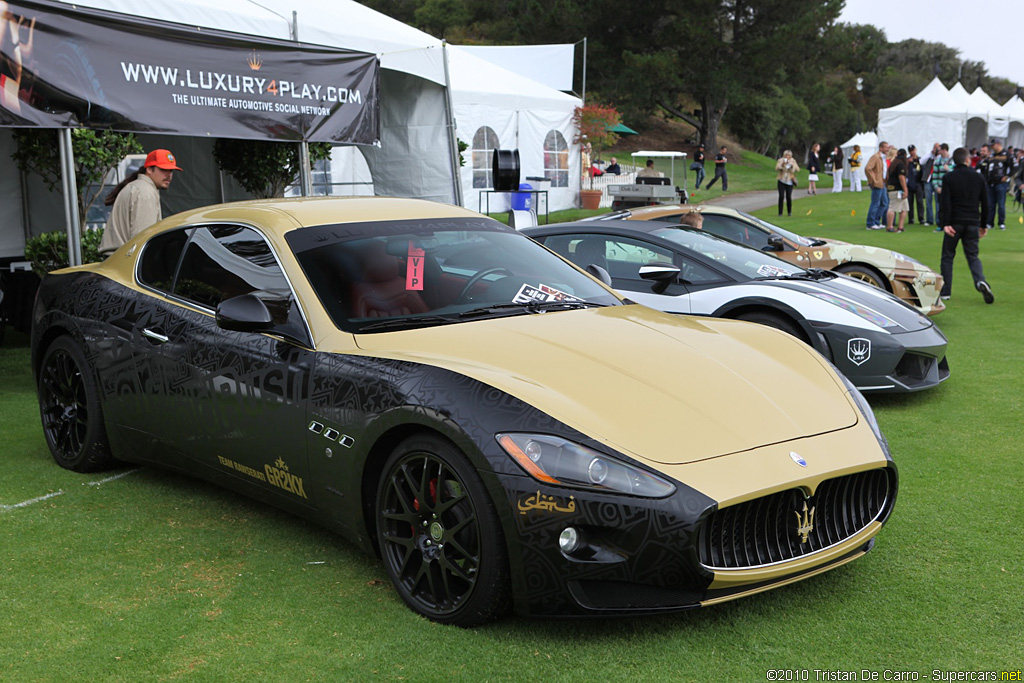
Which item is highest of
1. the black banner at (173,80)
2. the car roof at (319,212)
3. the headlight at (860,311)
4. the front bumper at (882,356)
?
the black banner at (173,80)

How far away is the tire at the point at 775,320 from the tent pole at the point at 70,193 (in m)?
5.32

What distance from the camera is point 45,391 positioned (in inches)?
216

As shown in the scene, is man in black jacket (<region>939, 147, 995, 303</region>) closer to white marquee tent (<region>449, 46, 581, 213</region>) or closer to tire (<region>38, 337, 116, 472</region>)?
tire (<region>38, 337, 116, 472</region>)

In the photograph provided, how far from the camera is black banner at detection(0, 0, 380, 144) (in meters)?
7.22

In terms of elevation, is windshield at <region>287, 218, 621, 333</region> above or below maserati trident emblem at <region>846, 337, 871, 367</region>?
above

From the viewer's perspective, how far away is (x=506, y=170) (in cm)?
1417

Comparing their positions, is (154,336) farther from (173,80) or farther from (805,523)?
(173,80)

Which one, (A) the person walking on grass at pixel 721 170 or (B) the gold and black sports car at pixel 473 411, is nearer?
(B) the gold and black sports car at pixel 473 411

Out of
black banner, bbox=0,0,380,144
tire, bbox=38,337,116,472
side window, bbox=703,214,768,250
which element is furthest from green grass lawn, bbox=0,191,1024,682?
side window, bbox=703,214,768,250

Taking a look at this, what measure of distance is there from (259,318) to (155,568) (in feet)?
3.72

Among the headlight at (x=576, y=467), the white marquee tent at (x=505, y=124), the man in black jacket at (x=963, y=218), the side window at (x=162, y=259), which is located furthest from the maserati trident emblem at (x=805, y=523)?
the white marquee tent at (x=505, y=124)

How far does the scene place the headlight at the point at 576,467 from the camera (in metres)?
3.04

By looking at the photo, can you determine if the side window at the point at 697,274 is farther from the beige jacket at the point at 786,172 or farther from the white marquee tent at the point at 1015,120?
the white marquee tent at the point at 1015,120

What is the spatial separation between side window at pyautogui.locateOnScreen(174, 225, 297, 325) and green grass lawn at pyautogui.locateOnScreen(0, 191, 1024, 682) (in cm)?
106
